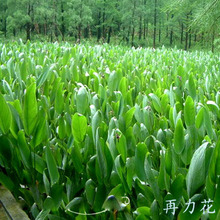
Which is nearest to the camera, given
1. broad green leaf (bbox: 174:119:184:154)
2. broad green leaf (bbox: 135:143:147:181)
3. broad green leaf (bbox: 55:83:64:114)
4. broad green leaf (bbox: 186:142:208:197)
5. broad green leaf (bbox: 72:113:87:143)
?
broad green leaf (bbox: 186:142:208:197)

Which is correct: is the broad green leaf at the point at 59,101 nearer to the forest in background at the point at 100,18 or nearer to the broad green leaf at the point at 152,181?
the broad green leaf at the point at 152,181

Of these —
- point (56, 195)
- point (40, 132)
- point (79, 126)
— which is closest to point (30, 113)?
point (40, 132)

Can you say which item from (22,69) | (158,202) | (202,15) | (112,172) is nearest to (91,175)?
(112,172)

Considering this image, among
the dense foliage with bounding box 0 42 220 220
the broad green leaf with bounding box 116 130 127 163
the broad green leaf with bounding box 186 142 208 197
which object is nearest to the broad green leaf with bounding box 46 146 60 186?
the dense foliage with bounding box 0 42 220 220

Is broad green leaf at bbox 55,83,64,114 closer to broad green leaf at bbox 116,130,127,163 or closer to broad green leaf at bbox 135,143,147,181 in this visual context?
broad green leaf at bbox 116,130,127,163

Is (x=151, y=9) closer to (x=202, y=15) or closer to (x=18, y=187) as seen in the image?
(x=202, y=15)

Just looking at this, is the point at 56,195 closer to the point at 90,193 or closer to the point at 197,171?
the point at 90,193

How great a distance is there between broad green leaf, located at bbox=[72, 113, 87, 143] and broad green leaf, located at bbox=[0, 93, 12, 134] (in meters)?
0.26

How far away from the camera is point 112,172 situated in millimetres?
1115

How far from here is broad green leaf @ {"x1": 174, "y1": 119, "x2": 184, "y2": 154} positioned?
1150 mm

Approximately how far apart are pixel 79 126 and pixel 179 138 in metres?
0.40

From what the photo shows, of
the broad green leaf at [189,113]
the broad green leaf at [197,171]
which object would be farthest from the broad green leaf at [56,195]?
the broad green leaf at [189,113]

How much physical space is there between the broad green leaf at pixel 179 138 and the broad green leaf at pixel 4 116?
653 mm

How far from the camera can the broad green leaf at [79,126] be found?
4.15ft
